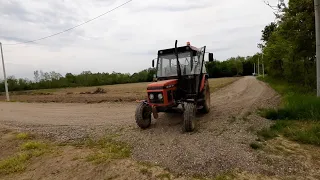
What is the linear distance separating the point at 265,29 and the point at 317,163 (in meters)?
54.0

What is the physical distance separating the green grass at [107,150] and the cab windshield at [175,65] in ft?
10.1

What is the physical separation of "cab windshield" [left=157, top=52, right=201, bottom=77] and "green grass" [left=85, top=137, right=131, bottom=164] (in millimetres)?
3094

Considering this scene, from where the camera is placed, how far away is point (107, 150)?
6250mm

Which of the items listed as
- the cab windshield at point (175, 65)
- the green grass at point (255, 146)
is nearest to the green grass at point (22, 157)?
the cab windshield at point (175, 65)

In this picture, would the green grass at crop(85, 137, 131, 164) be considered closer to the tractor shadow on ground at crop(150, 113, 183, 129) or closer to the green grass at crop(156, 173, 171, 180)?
the green grass at crop(156, 173, 171, 180)

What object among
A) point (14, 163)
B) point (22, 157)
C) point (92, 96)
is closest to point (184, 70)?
point (22, 157)

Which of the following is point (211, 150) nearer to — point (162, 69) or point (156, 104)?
point (156, 104)

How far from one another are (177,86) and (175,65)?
86 centimetres

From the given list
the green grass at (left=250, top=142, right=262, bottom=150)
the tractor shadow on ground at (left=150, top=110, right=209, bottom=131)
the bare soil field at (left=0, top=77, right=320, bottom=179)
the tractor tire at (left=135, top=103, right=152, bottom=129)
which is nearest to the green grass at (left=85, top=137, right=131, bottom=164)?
the bare soil field at (left=0, top=77, right=320, bottom=179)

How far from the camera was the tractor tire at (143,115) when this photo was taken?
26.4 feet

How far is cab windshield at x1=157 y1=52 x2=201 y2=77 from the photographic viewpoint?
8.64m

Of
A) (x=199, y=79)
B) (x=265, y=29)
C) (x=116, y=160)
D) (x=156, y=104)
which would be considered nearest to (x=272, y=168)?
(x=116, y=160)

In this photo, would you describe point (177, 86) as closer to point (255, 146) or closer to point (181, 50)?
point (181, 50)

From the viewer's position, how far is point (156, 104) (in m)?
7.78
